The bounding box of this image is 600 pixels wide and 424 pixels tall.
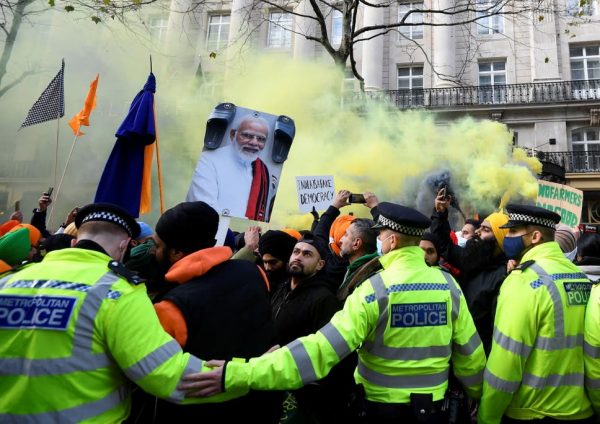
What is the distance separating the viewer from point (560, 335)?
80.7 inches

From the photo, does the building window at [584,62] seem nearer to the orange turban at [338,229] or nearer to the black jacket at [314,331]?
the orange turban at [338,229]

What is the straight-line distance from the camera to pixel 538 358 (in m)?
2.05

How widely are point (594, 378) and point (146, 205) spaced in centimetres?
387

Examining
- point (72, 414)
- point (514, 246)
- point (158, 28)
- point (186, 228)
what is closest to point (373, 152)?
point (514, 246)

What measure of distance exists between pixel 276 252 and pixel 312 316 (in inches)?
36.1

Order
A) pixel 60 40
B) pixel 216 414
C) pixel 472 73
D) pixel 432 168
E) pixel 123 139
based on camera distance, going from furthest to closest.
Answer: pixel 472 73
pixel 60 40
pixel 432 168
pixel 123 139
pixel 216 414

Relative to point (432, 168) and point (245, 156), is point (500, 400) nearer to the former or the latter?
point (245, 156)

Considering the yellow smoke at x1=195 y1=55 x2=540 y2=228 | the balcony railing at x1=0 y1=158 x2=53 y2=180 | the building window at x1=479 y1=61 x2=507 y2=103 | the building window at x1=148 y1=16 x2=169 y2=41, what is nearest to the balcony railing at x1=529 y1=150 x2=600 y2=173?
the building window at x1=479 y1=61 x2=507 y2=103

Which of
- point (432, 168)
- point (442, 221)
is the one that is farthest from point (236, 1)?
point (442, 221)

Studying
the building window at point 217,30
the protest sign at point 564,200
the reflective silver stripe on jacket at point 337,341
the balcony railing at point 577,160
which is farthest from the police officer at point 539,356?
the building window at point 217,30

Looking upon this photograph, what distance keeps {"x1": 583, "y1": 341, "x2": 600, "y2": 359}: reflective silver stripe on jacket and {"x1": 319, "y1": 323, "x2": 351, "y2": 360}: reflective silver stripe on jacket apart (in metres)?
1.26

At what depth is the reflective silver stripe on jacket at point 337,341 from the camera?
5.81ft

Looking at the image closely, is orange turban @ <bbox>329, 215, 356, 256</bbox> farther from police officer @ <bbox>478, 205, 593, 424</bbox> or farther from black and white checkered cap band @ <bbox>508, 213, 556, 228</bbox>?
police officer @ <bbox>478, 205, 593, 424</bbox>

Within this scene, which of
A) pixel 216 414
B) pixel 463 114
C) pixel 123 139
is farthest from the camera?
pixel 463 114
